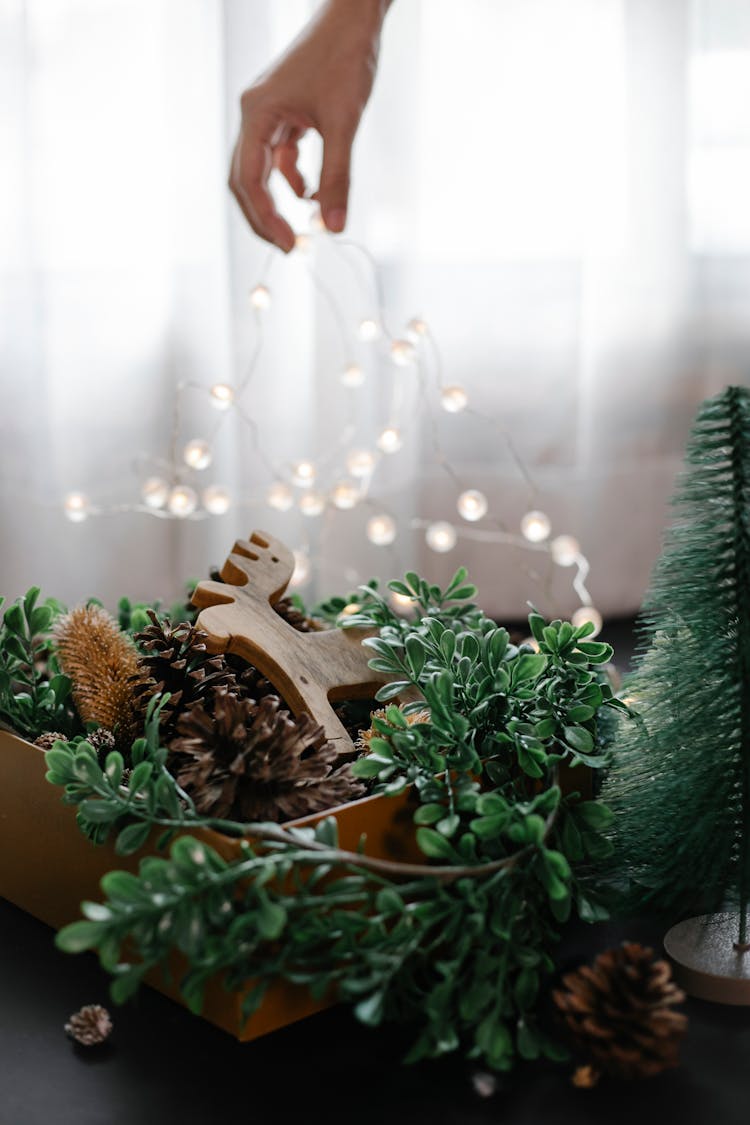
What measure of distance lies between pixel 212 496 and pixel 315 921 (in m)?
0.78

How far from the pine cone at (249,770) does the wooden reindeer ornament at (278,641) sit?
7cm

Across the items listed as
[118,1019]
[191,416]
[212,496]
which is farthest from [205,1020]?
[191,416]

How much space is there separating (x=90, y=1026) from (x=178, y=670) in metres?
0.18

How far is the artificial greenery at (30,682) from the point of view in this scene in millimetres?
675

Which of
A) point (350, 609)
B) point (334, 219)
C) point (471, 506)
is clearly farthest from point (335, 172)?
point (471, 506)

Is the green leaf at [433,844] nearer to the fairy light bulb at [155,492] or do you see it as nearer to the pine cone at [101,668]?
the pine cone at [101,668]

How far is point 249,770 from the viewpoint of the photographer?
20.8 inches

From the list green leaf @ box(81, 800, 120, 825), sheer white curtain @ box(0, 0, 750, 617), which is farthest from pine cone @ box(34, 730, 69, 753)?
sheer white curtain @ box(0, 0, 750, 617)

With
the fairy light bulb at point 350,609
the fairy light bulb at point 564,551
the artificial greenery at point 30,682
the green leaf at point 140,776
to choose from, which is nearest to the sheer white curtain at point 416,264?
the fairy light bulb at point 564,551

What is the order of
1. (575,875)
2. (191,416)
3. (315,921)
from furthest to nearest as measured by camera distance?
(191,416) < (575,875) < (315,921)

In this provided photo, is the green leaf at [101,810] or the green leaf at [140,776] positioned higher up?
the green leaf at [140,776]

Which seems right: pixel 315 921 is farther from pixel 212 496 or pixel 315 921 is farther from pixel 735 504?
pixel 212 496

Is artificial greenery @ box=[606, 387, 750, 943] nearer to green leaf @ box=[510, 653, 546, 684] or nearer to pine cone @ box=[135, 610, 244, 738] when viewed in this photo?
green leaf @ box=[510, 653, 546, 684]

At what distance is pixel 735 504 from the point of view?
53 centimetres
